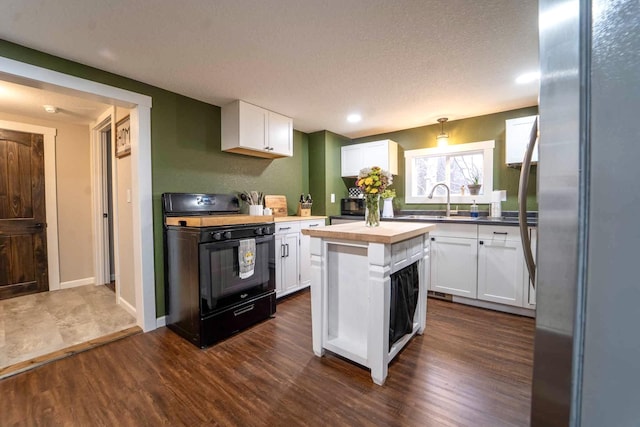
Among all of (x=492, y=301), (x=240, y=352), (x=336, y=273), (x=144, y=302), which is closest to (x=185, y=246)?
(x=144, y=302)

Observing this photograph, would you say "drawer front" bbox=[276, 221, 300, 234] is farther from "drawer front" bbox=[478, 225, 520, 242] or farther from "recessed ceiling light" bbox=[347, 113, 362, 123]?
"drawer front" bbox=[478, 225, 520, 242]

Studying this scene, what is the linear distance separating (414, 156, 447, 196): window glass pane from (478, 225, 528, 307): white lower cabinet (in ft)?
3.72

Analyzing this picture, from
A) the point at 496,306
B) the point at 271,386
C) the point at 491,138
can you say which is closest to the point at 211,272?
the point at 271,386

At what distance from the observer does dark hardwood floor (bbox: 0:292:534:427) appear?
1472mm

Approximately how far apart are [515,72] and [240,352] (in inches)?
128

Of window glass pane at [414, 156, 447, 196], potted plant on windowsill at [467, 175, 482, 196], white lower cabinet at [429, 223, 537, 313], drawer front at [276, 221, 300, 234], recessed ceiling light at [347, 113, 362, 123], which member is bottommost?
white lower cabinet at [429, 223, 537, 313]

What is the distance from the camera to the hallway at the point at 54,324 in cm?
205

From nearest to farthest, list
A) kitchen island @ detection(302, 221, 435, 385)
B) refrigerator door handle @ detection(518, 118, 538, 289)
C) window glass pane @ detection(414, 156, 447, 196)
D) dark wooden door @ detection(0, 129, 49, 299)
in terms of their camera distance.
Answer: refrigerator door handle @ detection(518, 118, 538, 289) → kitchen island @ detection(302, 221, 435, 385) → dark wooden door @ detection(0, 129, 49, 299) → window glass pane @ detection(414, 156, 447, 196)

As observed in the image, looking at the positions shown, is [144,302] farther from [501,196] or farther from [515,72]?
[501,196]

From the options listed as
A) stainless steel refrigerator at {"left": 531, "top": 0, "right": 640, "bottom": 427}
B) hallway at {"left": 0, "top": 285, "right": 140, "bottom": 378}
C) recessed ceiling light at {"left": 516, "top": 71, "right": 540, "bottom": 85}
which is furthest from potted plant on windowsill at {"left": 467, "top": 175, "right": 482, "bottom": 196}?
hallway at {"left": 0, "top": 285, "right": 140, "bottom": 378}

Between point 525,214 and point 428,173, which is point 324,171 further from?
point 525,214

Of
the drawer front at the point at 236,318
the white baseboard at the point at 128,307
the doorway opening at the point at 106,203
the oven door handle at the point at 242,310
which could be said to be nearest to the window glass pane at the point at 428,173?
the drawer front at the point at 236,318

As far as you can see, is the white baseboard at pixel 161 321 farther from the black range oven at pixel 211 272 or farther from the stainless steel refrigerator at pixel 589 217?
the stainless steel refrigerator at pixel 589 217

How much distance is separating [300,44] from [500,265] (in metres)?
2.81
